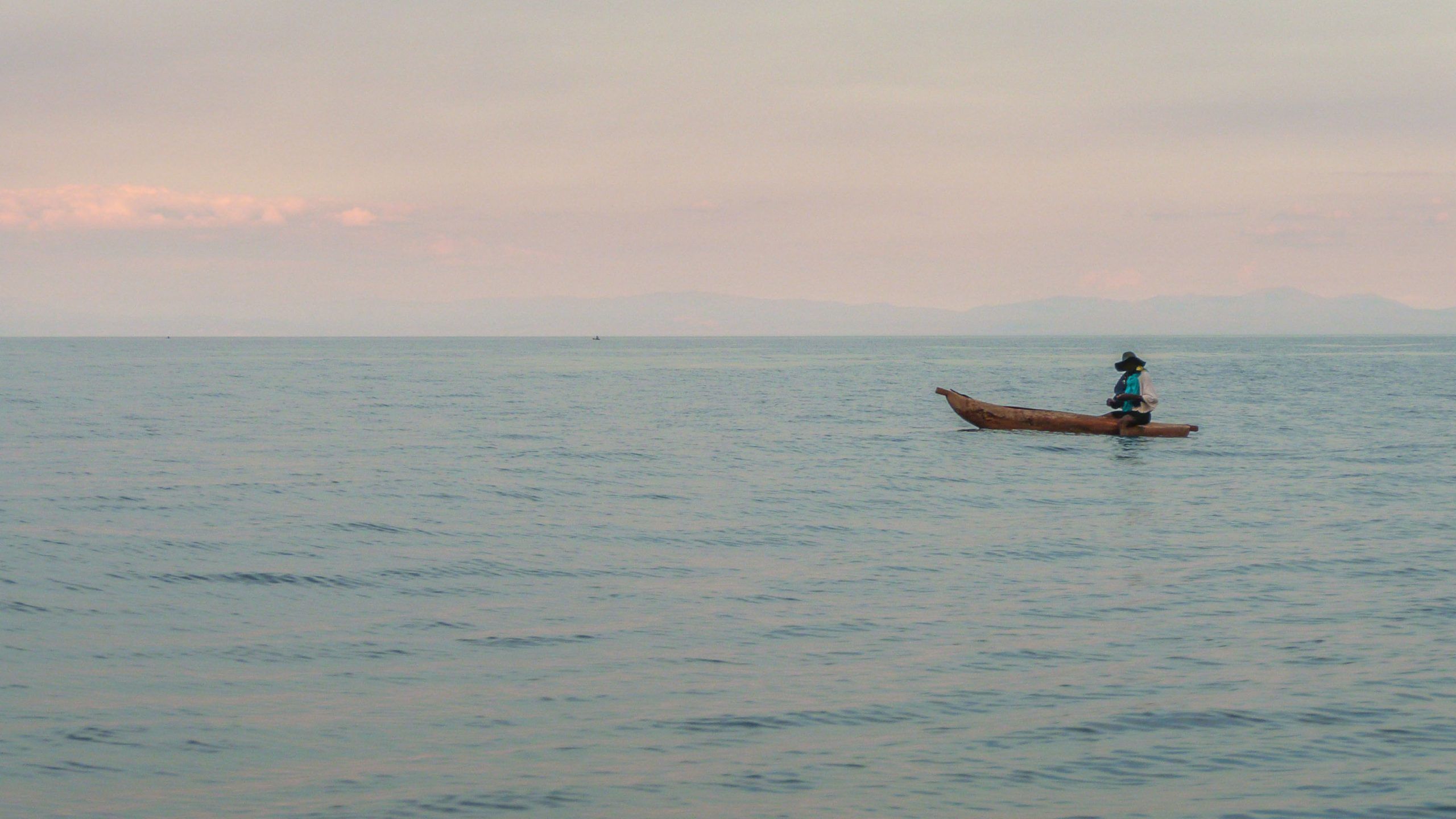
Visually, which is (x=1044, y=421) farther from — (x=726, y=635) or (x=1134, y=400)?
(x=726, y=635)

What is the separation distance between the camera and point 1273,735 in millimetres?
10102

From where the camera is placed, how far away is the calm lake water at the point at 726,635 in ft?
30.0

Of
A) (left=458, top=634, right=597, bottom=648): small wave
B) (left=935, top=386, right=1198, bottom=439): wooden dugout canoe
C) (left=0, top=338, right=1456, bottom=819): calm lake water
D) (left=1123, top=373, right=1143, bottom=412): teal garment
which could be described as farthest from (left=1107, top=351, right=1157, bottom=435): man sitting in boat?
(left=458, top=634, right=597, bottom=648): small wave

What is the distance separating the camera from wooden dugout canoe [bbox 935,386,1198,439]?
36719 mm

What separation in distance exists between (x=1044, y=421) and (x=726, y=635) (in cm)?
2693

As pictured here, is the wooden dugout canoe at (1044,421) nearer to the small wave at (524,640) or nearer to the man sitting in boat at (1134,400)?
the man sitting in boat at (1134,400)

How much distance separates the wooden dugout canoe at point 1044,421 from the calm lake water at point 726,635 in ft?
11.3

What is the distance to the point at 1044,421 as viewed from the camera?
127 ft

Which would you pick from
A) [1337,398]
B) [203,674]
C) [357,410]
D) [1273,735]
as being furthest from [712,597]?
[1337,398]

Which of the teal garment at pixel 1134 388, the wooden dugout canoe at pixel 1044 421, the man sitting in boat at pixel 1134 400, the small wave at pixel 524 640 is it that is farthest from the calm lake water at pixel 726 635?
the wooden dugout canoe at pixel 1044 421

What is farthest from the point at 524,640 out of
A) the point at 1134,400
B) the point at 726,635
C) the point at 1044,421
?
the point at 1044,421

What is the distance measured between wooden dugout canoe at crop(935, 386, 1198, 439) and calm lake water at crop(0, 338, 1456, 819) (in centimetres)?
343

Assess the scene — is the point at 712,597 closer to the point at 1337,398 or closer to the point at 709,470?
the point at 709,470

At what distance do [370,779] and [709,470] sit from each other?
20998 millimetres
